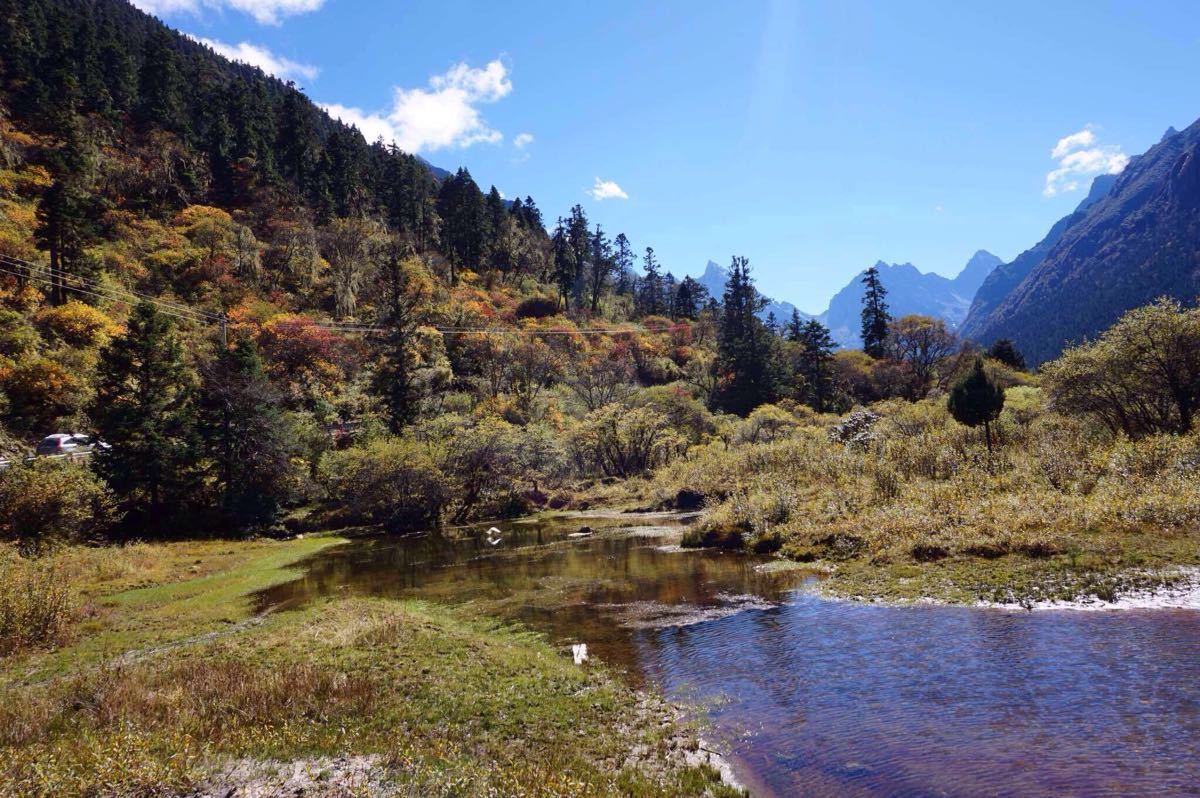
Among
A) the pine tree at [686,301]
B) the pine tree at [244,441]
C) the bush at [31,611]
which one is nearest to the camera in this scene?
the bush at [31,611]

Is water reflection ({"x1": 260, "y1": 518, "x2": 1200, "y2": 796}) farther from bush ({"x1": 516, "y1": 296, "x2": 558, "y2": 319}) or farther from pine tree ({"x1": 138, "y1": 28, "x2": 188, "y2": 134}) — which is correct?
pine tree ({"x1": 138, "y1": 28, "x2": 188, "y2": 134})

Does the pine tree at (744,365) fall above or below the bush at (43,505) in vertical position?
above

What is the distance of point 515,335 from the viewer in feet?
276

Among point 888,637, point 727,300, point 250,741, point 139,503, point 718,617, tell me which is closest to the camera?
point 250,741

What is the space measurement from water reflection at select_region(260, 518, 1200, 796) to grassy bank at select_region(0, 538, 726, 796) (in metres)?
1.71

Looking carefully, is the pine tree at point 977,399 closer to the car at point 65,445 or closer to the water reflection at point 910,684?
the water reflection at point 910,684

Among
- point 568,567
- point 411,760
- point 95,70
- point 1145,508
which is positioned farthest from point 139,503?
point 95,70

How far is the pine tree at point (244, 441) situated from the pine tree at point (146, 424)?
1355mm

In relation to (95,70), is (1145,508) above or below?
below

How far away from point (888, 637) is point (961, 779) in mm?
6159

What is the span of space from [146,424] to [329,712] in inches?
1469

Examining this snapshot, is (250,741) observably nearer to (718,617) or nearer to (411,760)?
(411,760)

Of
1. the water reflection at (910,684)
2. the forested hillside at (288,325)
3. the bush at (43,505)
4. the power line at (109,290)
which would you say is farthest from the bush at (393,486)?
the water reflection at (910,684)

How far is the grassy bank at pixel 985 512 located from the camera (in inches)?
685
